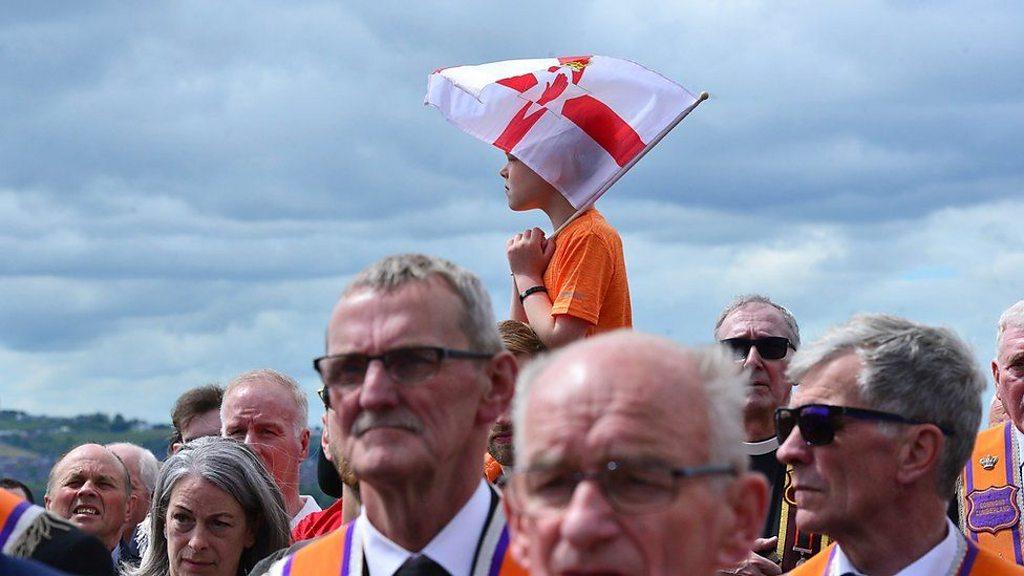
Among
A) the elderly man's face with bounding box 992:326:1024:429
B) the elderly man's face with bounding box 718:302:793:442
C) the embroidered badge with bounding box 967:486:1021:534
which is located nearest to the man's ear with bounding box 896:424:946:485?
the elderly man's face with bounding box 718:302:793:442

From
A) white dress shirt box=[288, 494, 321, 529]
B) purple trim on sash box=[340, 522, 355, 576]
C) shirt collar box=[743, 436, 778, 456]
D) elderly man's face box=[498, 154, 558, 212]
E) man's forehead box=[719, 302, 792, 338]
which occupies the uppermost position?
elderly man's face box=[498, 154, 558, 212]

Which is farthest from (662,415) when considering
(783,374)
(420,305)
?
(783,374)

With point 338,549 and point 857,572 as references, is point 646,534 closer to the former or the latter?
point 338,549

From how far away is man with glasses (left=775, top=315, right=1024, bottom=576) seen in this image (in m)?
4.61

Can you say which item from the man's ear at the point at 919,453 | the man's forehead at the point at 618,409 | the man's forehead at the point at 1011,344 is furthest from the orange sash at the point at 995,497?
the man's forehead at the point at 618,409

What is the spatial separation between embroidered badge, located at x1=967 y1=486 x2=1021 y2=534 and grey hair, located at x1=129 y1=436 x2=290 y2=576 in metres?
2.95

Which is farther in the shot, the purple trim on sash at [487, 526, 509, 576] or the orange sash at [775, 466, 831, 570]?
the orange sash at [775, 466, 831, 570]

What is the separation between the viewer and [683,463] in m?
3.02

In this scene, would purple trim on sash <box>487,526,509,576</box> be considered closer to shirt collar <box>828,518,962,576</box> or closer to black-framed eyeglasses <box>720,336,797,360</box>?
shirt collar <box>828,518,962,576</box>

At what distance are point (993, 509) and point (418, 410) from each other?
3588mm

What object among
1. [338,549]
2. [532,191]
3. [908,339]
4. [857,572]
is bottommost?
[857,572]

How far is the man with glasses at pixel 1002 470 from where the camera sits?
6559mm

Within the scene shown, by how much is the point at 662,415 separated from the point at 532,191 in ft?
14.9

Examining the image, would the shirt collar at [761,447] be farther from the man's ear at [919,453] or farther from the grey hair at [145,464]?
the grey hair at [145,464]
